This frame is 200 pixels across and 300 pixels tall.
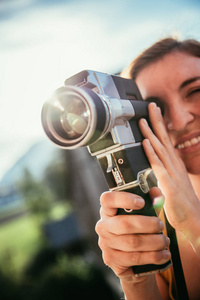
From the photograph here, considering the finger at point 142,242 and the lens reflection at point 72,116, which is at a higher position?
the lens reflection at point 72,116

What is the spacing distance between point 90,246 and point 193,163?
6.91 m

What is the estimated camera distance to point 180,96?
1.60 meters

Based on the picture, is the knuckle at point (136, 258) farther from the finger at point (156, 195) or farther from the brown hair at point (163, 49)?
the brown hair at point (163, 49)

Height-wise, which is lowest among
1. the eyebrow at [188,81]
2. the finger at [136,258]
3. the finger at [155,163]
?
the finger at [136,258]

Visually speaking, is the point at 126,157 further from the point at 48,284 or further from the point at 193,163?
the point at 48,284

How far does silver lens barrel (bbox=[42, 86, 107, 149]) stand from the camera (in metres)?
0.96

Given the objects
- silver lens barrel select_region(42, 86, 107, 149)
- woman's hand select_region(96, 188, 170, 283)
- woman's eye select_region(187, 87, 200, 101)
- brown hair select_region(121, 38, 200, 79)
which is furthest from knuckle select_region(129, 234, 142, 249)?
brown hair select_region(121, 38, 200, 79)

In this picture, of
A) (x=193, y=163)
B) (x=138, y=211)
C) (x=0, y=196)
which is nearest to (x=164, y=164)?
(x=138, y=211)

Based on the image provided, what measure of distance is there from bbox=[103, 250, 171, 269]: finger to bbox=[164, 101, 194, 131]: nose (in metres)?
0.81

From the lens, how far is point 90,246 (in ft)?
25.6

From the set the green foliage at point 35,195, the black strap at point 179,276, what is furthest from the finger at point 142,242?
the green foliage at point 35,195

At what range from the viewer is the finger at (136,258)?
111 cm

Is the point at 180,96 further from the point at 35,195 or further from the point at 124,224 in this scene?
the point at 35,195

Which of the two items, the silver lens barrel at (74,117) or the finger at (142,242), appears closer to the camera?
the silver lens barrel at (74,117)
